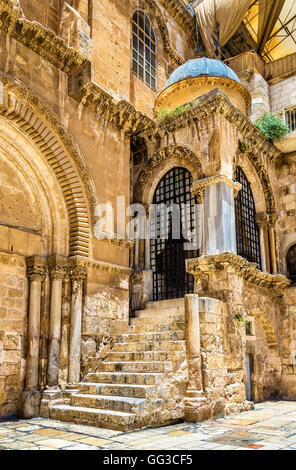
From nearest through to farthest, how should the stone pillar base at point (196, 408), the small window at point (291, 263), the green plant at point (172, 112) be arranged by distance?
the stone pillar base at point (196, 408) → the green plant at point (172, 112) → the small window at point (291, 263)

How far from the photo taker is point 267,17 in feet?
62.9

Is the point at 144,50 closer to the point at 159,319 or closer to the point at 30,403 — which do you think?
the point at 159,319

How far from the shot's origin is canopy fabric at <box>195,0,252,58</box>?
54.1 ft

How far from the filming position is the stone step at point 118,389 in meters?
7.34

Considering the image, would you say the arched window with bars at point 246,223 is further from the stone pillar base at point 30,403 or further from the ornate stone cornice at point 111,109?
the stone pillar base at point 30,403

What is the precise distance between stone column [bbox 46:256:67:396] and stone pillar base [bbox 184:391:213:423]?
8.58 feet

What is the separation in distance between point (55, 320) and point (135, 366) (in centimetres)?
190

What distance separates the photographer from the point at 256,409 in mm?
9695

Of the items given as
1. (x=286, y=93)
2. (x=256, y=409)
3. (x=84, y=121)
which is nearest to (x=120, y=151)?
(x=84, y=121)

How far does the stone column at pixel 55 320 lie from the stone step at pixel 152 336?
1567 mm

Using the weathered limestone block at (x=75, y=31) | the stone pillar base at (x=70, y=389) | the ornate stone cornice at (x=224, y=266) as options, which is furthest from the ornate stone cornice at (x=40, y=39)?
the stone pillar base at (x=70, y=389)

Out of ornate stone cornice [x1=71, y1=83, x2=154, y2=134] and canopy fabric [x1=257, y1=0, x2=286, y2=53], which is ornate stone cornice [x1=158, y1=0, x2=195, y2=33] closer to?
canopy fabric [x1=257, y1=0, x2=286, y2=53]

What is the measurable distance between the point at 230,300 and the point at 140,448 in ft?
14.7

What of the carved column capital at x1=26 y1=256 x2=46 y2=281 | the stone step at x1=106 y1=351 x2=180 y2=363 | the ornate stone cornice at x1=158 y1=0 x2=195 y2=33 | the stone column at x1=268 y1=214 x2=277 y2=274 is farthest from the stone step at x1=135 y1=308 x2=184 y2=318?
the ornate stone cornice at x1=158 y1=0 x2=195 y2=33
